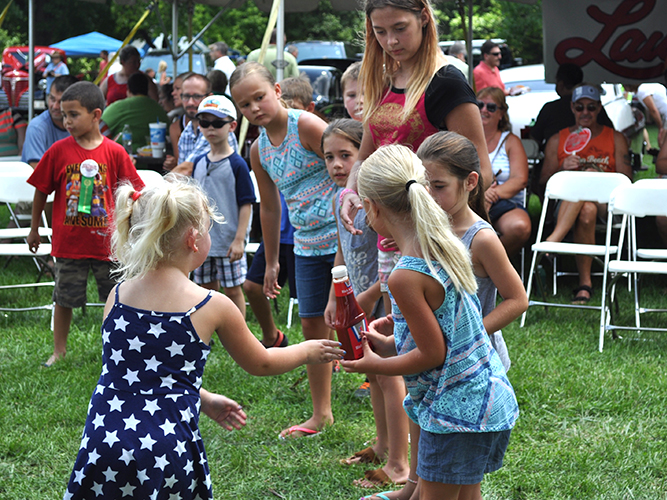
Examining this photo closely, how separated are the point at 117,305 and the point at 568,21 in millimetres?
8880

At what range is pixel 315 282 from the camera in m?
3.61

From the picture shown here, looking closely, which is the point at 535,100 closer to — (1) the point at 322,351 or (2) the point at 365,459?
(2) the point at 365,459

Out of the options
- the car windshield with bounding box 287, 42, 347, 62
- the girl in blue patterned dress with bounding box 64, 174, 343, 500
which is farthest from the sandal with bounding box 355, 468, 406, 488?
the car windshield with bounding box 287, 42, 347, 62

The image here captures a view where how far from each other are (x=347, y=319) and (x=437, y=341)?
32cm

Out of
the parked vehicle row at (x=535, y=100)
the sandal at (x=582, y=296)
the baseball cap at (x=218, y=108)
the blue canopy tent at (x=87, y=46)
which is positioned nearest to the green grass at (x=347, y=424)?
the sandal at (x=582, y=296)

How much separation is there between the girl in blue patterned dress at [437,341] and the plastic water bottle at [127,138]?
228 inches

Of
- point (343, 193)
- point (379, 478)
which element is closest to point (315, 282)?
point (343, 193)

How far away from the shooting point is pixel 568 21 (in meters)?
9.55

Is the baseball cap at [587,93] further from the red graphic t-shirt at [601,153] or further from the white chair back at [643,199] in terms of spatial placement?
the white chair back at [643,199]

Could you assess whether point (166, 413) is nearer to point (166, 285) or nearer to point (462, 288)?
point (166, 285)

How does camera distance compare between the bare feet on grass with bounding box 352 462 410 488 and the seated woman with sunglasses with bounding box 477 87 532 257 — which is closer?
Result: the bare feet on grass with bounding box 352 462 410 488

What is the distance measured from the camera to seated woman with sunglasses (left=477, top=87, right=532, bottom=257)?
621 cm

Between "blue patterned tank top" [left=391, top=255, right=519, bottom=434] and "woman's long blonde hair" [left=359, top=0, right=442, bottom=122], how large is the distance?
2.80 feet

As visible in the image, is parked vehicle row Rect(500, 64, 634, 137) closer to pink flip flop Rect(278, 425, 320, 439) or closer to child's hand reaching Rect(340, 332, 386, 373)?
pink flip flop Rect(278, 425, 320, 439)
